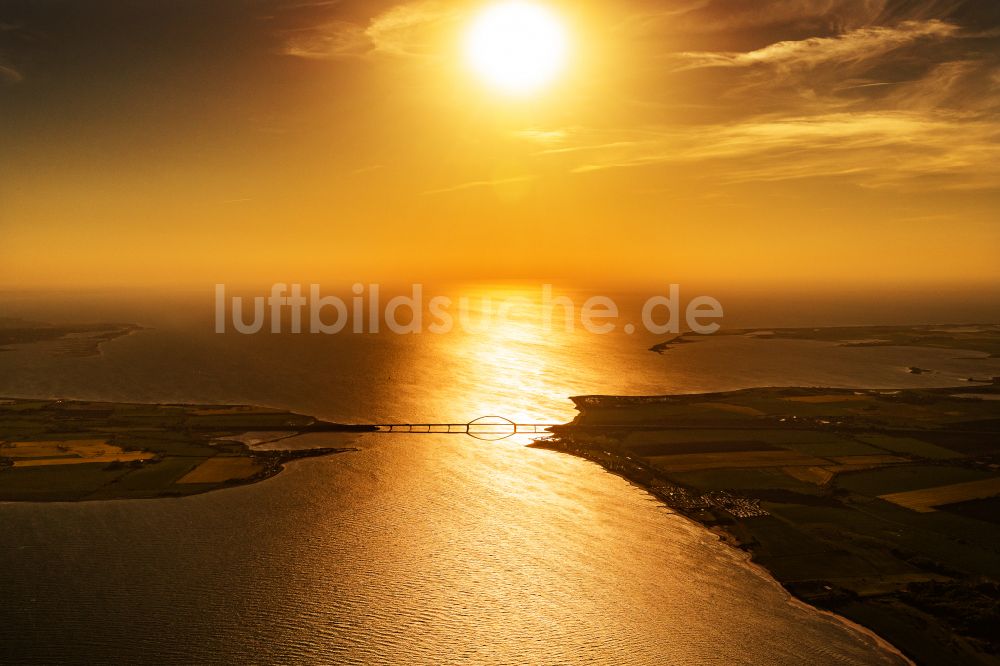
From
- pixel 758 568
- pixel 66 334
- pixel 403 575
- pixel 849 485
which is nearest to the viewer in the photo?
pixel 403 575

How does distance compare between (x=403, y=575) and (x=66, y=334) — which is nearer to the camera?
(x=403, y=575)

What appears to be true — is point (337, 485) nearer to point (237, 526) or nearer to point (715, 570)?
point (237, 526)

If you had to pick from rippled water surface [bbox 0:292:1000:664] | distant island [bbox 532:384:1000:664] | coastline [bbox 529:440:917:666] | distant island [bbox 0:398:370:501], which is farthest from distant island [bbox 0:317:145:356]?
coastline [bbox 529:440:917:666]

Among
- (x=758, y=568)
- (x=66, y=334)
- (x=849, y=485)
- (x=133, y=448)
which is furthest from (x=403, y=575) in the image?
(x=66, y=334)

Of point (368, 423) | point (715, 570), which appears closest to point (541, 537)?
point (715, 570)

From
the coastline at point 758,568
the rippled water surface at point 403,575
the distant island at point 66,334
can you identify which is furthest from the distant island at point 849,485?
the distant island at point 66,334

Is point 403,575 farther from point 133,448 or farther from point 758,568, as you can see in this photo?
point 133,448

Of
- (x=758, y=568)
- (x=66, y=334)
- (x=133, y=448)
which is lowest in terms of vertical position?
(x=758, y=568)
